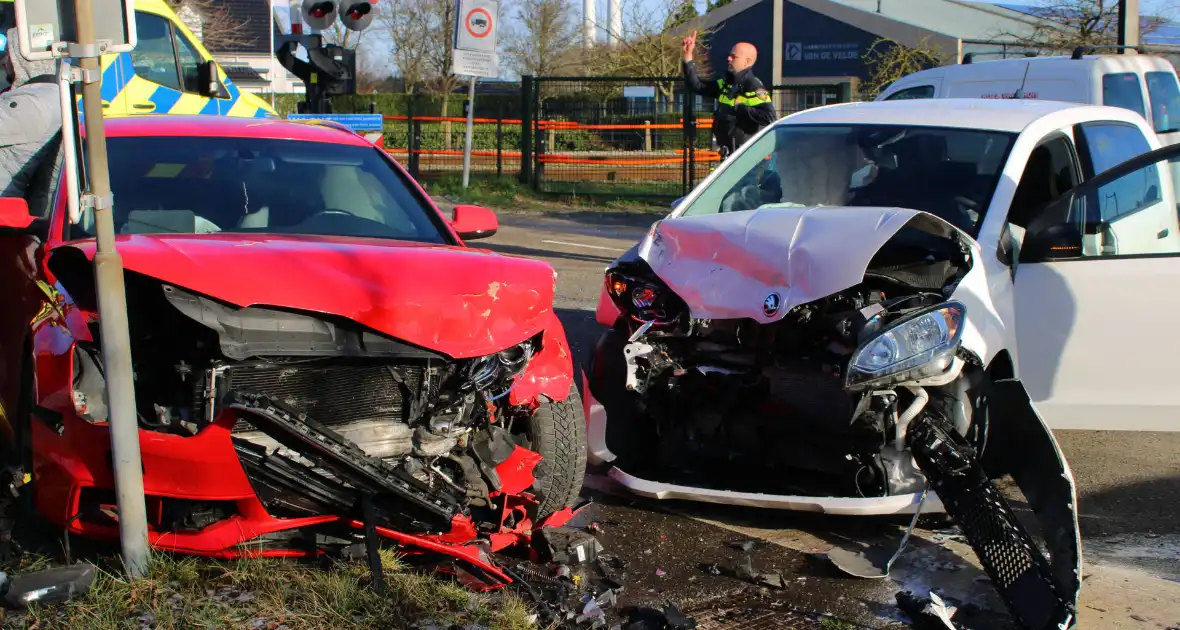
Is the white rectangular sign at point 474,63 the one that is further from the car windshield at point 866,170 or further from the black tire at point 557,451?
the black tire at point 557,451

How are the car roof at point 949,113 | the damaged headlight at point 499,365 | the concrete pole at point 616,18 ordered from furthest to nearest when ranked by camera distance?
the concrete pole at point 616,18 < the car roof at point 949,113 < the damaged headlight at point 499,365

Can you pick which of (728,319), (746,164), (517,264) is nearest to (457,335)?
(517,264)

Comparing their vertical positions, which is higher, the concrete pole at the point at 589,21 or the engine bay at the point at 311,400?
the concrete pole at the point at 589,21

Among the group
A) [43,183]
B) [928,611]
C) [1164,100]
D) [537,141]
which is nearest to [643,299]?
[928,611]

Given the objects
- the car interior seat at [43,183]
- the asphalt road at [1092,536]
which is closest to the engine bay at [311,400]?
the asphalt road at [1092,536]

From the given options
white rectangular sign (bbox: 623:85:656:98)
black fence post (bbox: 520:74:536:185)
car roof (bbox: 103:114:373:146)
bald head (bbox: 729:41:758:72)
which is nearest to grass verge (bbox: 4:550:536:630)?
car roof (bbox: 103:114:373:146)

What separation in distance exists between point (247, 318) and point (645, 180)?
1523 centimetres

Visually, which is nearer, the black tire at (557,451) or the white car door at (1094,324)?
the black tire at (557,451)

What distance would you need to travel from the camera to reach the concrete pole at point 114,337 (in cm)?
346

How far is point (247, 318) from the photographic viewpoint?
11.9 feet

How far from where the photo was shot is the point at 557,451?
4.46 meters

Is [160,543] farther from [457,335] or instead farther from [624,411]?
[624,411]

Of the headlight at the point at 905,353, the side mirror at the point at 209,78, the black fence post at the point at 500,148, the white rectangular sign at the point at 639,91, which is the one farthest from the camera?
the black fence post at the point at 500,148

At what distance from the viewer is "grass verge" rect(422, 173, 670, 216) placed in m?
17.9
